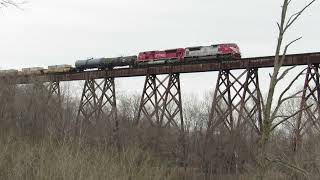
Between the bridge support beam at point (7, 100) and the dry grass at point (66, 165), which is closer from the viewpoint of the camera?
the dry grass at point (66, 165)

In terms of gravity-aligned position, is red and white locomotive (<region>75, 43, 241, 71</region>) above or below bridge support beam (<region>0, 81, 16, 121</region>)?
above

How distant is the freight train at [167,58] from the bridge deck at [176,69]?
0.59 meters

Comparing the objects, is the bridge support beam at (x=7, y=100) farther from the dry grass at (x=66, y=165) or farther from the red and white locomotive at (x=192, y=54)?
the dry grass at (x=66, y=165)

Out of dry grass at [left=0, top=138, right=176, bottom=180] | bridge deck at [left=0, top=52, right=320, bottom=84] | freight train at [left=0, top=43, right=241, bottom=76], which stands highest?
freight train at [left=0, top=43, right=241, bottom=76]

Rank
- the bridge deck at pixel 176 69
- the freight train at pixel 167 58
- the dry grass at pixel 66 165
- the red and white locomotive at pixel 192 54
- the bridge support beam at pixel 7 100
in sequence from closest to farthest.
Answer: the dry grass at pixel 66 165, the bridge deck at pixel 176 69, the bridge support beam at pixel 7 100, the red and white locomotive at pixel 192 54, the freight train at pixel 167 58

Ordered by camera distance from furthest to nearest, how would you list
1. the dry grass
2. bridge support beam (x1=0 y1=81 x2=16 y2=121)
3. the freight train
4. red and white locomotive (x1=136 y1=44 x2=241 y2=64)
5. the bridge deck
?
the freight train < red and white locomotive (x1=136 y1=44 x2=241 y2=64) < bridge support beam (x1=0 y1=81 x2=16 y2=121) < the bridge deck < the dry grass

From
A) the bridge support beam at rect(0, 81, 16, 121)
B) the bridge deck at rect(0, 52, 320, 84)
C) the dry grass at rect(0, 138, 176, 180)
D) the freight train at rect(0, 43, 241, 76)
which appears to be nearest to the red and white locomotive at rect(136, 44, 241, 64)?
the freight train at rect(0, 43, 241, 76)

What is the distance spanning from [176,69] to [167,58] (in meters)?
2.12

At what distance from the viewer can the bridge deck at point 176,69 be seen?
15641 millimetres

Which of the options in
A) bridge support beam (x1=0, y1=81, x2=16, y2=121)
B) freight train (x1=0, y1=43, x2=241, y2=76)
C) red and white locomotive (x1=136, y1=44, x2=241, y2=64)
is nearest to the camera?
bridge support beam (x1=0, y1=81, x2=16, y2=121)

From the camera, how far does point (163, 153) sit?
1728 centimetres

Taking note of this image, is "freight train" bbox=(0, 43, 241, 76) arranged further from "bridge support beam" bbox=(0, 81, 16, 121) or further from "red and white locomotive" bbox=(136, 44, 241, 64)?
"bridge support beam" bbox=(0, 81, 16, 121)

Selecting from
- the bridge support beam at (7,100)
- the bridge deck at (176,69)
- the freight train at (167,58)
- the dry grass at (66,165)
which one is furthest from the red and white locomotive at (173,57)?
the dry grass at (66,165)

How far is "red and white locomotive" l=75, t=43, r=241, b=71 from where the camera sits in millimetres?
19047
